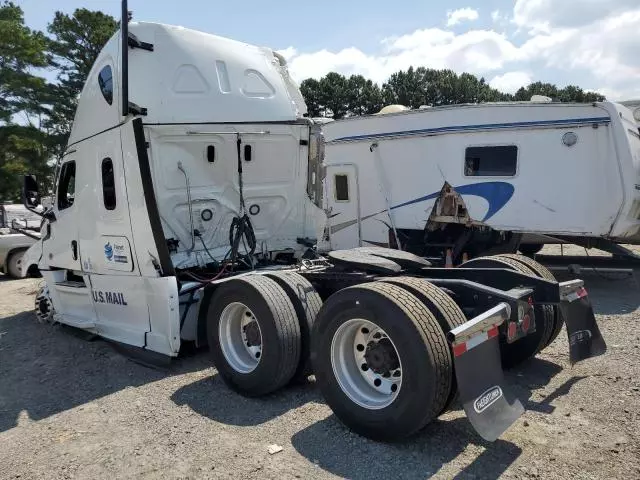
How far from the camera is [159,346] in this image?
525 cm

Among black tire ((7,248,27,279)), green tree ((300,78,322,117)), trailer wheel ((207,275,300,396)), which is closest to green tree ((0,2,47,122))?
black tire ((7,248,27,279))

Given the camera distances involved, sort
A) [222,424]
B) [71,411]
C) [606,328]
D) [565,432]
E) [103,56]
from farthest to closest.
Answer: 1. [606,328]
2. [103,56]
3. [71,411]
4. [222,424]
5. [565,432]

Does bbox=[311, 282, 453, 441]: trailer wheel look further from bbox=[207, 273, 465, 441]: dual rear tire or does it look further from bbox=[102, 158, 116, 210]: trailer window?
bbox=[102, 158, 116, 210]: trailer window

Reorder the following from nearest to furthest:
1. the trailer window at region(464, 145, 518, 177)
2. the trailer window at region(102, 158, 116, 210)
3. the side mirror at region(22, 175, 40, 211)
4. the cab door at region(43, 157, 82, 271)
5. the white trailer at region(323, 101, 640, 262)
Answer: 1. the trailer window at region(102, 158, 116, 210)
2. the cab door at region(43, 157, 82, 271)
3. the side mirror at region(22, 175, 40, 211)
4. the white trailer at region(323, 101, 640, 262)
5. the trailer window at region(464, 145, 518, 177)

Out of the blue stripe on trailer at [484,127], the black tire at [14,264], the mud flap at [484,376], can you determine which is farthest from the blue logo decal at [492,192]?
the black tire at [14,264]

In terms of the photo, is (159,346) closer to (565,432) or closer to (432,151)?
(565,432)

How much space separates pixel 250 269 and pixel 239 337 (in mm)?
1357

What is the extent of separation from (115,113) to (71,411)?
111 inches

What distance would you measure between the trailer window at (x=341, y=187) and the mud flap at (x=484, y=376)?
768 centimetres

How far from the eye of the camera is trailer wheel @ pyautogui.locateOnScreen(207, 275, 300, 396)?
4.43m

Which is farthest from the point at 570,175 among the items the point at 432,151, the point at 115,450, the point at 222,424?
the point at 115,450

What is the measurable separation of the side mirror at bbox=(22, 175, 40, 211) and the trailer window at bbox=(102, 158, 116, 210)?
1.79 metres

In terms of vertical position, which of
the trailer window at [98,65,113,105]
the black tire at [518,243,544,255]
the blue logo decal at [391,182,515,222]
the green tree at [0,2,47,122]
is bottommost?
the black tire at [518,243,544,255]

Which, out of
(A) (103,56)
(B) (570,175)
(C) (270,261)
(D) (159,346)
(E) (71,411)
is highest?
(A) (103,56)
